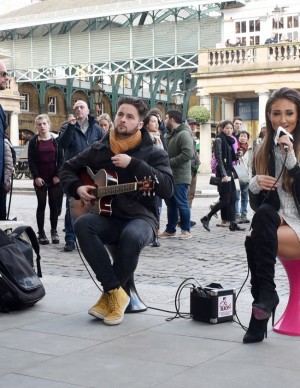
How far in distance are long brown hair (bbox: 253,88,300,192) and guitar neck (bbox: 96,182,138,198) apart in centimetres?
93

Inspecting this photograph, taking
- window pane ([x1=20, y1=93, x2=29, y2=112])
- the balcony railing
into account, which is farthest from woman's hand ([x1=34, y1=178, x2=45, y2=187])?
window pane ([x1=20, y1=93, x2=29, y2=112])

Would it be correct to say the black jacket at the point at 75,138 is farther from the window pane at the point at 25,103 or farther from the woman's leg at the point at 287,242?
the window pane at the point at 25,103

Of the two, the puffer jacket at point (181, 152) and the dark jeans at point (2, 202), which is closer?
the dark jeans at point (2, 202)

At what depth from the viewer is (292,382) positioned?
417 centimetres

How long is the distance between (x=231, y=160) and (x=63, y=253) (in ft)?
14.0

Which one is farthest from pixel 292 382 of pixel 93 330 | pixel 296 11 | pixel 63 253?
pixel 296 11

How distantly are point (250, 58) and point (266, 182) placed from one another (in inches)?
1227

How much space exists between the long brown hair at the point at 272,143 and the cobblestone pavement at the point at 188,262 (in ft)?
7.18

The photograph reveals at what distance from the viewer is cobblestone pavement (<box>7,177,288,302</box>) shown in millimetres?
8047

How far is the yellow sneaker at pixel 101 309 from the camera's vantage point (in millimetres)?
5823

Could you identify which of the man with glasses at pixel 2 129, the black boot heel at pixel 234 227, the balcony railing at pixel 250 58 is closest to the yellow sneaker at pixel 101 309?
the man with glasses at pixel 2 129

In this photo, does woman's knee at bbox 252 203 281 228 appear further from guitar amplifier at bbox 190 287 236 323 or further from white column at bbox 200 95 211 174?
white column at bbox 200 95 211 174

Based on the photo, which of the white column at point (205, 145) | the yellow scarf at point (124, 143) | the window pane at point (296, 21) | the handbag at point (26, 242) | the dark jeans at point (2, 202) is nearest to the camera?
the yellow scarf at point (124, 143)

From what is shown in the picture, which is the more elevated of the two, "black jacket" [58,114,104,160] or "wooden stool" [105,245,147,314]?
"black jacket" [58,114,104,160]
